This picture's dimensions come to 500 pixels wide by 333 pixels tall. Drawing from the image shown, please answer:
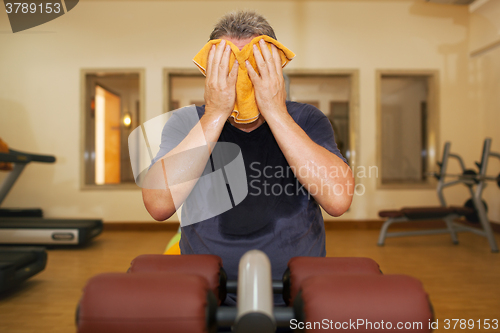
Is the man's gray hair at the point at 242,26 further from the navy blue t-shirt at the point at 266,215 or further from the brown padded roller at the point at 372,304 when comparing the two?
the brown padded roller at the point at 372,304

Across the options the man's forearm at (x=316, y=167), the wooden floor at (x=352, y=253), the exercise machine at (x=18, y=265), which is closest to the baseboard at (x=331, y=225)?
the wooden floor at (x=352, y=253)

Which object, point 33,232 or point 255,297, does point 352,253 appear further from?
point 33,232

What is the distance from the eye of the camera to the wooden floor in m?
1.76

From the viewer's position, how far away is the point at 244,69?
660mm

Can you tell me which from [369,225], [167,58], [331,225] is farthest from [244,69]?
[369,225]

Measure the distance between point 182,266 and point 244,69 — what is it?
0.42 meters

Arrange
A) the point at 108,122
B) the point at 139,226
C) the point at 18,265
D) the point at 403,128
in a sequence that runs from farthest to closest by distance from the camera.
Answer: the point at 403,128
the point at 108,122
the point at 139,226
the point at 18,265

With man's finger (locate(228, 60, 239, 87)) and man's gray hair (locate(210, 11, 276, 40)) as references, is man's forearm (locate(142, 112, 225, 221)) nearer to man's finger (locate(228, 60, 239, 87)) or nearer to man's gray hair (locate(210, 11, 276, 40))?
man's finger (locate(228, 60, 239, 87))

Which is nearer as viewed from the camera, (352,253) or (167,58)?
(352,253)

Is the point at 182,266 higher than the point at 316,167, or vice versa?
the point at 316,167

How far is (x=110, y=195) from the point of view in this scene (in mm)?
4453

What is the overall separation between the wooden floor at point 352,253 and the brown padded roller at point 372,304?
1.03 meters

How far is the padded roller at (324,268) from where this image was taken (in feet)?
1.53

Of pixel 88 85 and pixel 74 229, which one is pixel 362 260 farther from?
pixel 88 85
